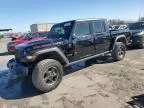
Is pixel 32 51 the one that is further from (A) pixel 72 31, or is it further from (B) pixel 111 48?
(B) pixel 111 48

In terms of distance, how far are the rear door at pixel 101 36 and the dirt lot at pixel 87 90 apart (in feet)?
2.64

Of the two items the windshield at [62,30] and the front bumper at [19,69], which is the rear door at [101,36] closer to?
the windshield at [62,30]

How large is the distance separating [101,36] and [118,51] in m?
1.36

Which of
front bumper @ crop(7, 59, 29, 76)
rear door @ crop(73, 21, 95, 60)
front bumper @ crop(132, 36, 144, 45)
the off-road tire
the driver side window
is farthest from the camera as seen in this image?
front bumper @ crop(132, 36, 144, 45)

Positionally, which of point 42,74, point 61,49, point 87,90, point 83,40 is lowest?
point 87,90

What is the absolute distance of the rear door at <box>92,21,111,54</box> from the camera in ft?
24.0

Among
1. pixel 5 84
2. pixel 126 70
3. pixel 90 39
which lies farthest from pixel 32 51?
pixel 126 70

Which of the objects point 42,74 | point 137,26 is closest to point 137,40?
point 137,26

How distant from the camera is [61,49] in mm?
5961

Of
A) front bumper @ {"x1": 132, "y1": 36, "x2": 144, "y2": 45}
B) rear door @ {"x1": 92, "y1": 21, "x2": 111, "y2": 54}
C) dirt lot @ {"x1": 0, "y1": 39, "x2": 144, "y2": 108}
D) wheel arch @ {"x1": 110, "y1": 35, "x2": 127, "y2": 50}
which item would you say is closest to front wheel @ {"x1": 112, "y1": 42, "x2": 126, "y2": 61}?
wheel arch @ {"x1": 110, "y1": 35, "x2": 127, "y2": 50}

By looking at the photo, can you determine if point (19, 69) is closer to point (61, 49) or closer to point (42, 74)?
point (42, 74)

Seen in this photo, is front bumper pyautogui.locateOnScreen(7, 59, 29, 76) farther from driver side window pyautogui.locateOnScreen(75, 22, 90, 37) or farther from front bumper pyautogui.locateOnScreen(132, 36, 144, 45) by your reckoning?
front bumper pyautogui.locateOnScreen(132, 36, 144, 45)

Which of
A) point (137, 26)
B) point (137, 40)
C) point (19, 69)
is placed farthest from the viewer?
point (137, 26)

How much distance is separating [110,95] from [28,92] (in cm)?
231
